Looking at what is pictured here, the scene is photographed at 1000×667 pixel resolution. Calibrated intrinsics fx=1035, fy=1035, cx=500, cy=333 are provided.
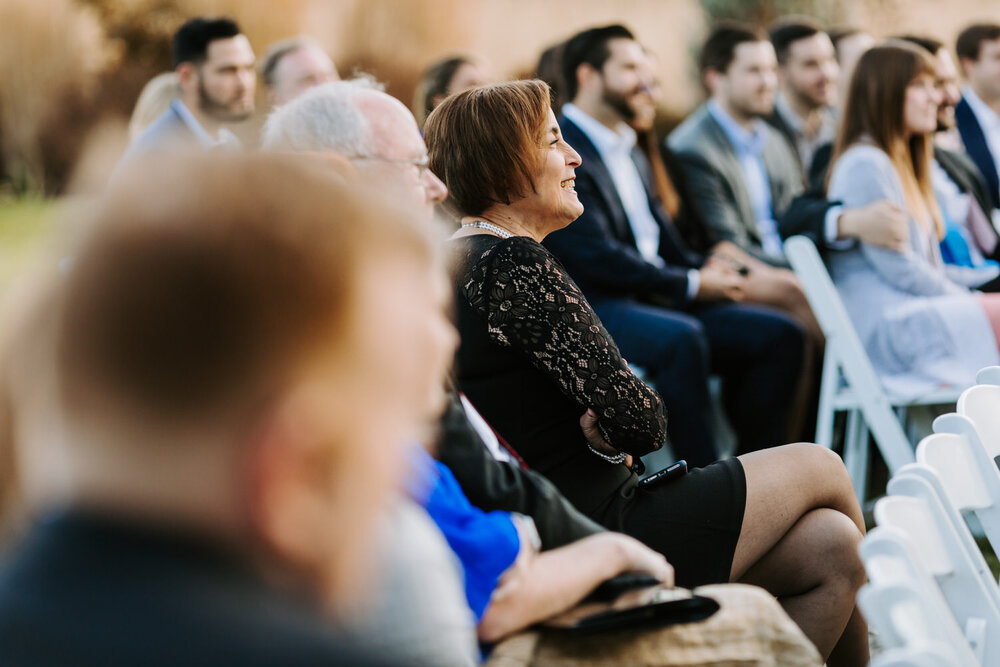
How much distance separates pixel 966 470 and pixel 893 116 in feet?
9.56

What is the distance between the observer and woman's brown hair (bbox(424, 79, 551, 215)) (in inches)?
96.3

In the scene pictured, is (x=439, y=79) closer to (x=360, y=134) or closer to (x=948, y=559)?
(x=360, y=134)

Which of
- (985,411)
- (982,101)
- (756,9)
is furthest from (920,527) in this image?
(756,9)

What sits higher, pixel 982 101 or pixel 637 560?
pixel 637 560

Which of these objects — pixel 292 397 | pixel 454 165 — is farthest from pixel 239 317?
pixel 454 165

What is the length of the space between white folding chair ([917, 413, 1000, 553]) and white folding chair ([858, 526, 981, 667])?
1.34ft

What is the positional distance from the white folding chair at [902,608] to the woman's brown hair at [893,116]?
328 centimetres

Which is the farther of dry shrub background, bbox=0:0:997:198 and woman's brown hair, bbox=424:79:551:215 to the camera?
dry shrub background, bbox=0:0:997:198

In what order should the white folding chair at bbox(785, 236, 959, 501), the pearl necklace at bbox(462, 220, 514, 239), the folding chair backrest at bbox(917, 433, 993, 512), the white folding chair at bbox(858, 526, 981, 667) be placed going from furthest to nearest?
the white folding chair at bbox(785, 236, 959, 501) < the pearl necklace at bbox(462, 220, 514, 239) < the folding chair backrest at bbox(917, 433, 993, 512) < the white folding chair at bbox(858, 526, 981, 667)

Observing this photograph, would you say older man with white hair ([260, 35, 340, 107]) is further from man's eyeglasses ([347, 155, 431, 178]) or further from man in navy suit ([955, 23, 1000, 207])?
man in navy suit ([955, 23, 1000, 207])

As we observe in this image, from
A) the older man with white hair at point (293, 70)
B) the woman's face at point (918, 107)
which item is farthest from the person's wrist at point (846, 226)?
the older man with white hair at point (293, 70)

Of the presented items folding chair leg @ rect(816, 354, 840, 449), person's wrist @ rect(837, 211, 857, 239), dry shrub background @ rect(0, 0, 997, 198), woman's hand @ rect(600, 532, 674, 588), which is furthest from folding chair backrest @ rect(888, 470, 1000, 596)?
dry shrub background @ rect(0, 0, 997, 198)

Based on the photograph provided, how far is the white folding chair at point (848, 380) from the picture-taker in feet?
12.5

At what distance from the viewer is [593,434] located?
89.0 inches
